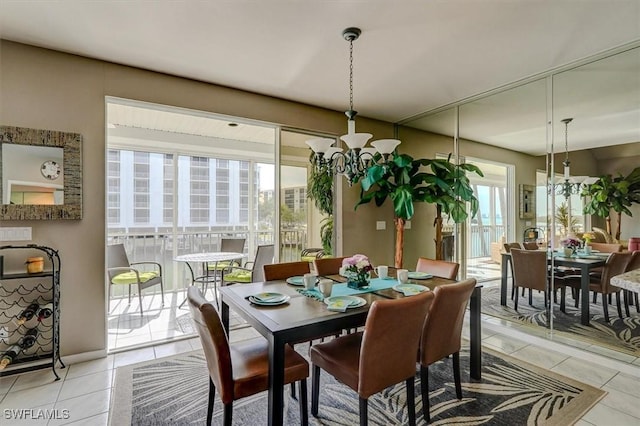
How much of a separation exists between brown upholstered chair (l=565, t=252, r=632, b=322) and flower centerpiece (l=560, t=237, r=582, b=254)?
26 cm

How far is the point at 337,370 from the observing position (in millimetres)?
1854

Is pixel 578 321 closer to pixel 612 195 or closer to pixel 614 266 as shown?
pixel 614 266

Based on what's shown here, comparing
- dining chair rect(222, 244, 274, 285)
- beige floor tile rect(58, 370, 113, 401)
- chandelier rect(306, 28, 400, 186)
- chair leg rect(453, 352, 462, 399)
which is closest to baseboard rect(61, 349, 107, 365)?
beige floor tile rect(58, 370, 113, 401)

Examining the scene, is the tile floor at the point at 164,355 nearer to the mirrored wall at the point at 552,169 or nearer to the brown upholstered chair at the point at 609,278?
the mirrored wall at the point at 552,169

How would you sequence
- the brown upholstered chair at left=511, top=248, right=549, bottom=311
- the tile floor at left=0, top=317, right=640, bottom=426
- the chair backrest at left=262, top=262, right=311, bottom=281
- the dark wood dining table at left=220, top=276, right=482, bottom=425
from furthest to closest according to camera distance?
the brown upholstered chair at left=511, top=248, right=549, bottom=311, the chair backrest at left=262, top=262, right=311, bottom=281, the tile floor at left=0, top=317, right=640, bottom=426, the dark wood dining table at left=220, top=276, right=482, bottom=425

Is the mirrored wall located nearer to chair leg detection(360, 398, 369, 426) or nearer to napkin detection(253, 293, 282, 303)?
chair leg detection(360, 398, 369, 426)

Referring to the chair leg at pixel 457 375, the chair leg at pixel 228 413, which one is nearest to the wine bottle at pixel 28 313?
the chair leg at pixel 228 413

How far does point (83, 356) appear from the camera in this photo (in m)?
2.84

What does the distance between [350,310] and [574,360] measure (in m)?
2.50

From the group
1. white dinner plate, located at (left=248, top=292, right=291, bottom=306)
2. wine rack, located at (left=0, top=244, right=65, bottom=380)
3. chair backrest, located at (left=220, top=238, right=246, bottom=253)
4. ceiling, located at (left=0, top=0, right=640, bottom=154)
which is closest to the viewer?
white dinner plate, located at (left=248, top=292, right=291, bottom=306)

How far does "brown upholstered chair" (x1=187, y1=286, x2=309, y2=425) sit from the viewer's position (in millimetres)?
1601

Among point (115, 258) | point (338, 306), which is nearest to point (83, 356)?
point (115, 258)

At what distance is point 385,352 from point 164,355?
235 centimetres

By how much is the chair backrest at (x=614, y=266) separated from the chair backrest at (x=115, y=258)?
5.66m
